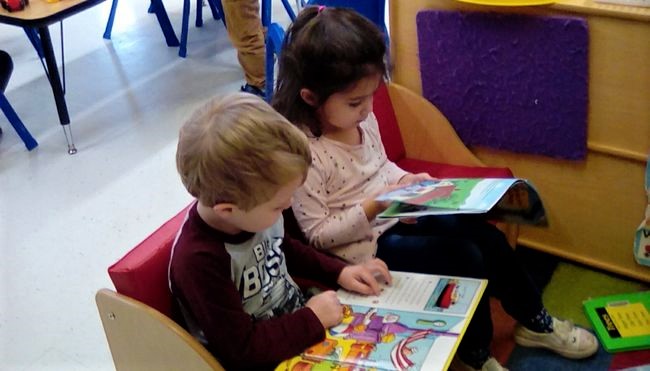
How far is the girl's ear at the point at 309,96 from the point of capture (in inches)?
54.5

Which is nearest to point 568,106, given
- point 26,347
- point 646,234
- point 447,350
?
point 646,234

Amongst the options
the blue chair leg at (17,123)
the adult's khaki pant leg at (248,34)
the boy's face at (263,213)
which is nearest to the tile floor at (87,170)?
the blue chair leg at (17,123)

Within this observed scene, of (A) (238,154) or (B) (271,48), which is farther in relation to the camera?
(B) (271,48)

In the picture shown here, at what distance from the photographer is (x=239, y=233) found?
1162mm

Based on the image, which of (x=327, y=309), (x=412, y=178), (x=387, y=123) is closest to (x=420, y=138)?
(x=387, y=123)

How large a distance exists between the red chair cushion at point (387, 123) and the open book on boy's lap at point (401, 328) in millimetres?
624

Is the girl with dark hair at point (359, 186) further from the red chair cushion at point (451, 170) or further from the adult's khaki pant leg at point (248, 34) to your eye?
the adult's khaki pant leg at point (248, 34)

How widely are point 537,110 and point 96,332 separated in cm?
125

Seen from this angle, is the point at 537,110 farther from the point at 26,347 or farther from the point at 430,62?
the point at 26,347

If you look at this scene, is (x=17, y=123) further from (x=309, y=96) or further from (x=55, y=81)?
(x=309, y=96)

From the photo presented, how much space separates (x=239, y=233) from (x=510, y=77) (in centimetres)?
87

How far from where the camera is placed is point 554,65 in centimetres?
165

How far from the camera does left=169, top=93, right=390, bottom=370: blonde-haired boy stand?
1062mm

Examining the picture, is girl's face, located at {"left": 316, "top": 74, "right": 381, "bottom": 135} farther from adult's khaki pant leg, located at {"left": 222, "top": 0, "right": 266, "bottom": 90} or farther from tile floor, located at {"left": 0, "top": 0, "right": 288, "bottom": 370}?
adult's khaki pant leg, located at {"left": 222, "top": 0, "right": 266, "bottom": 90}
